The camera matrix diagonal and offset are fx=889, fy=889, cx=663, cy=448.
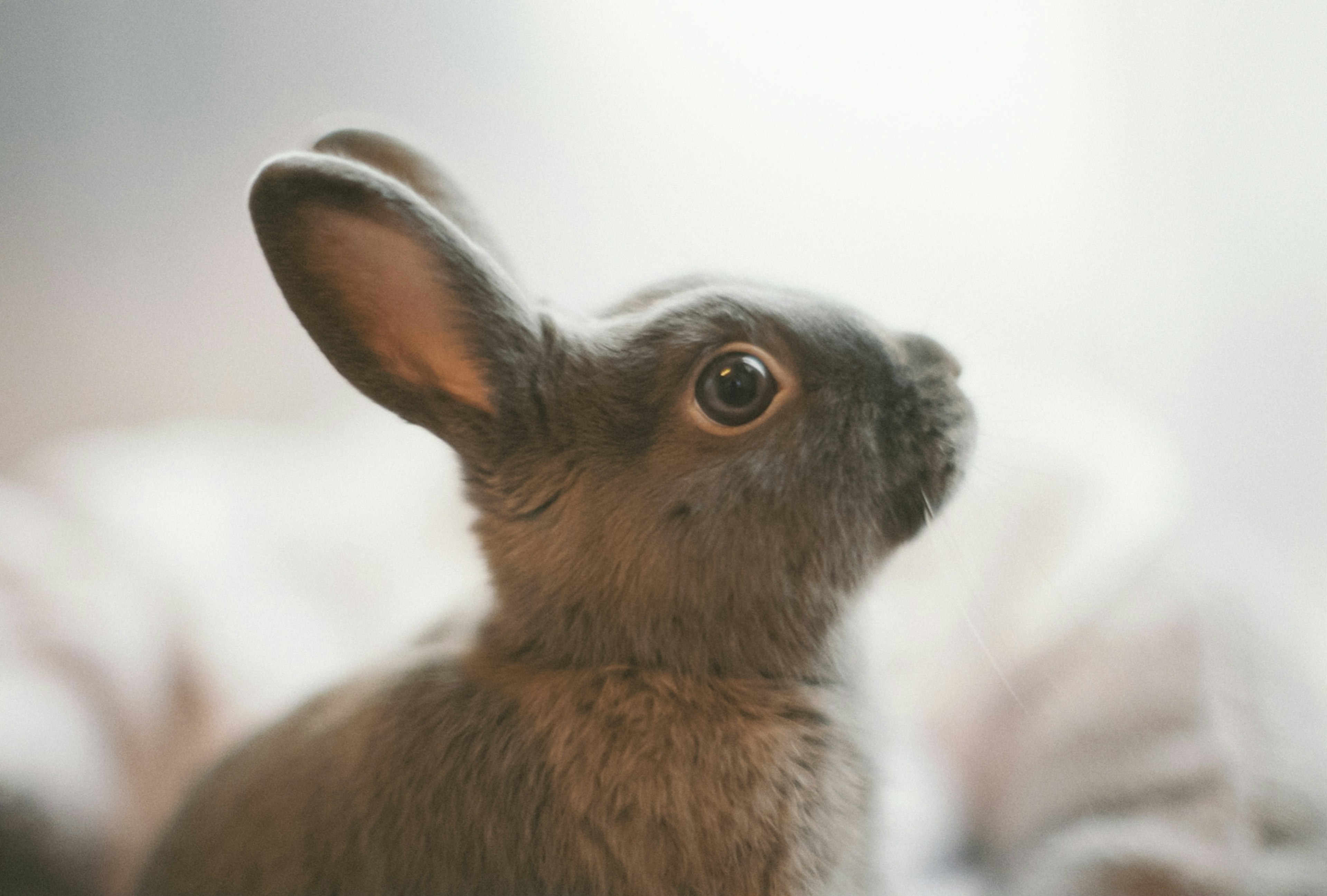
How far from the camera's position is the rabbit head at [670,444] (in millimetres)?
607

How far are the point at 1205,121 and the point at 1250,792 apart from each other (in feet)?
1.92

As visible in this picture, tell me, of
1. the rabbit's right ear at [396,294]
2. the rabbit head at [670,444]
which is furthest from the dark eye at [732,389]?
the rabbit's right ear at [396,294]

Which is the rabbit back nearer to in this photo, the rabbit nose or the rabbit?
the rabbit

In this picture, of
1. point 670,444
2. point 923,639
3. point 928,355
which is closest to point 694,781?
point 670,444

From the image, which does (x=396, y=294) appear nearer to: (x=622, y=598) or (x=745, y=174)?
(x=622, y=598)

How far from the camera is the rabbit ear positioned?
2.28 feet

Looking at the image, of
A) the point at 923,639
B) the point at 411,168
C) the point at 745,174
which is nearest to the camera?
the point at 411,168

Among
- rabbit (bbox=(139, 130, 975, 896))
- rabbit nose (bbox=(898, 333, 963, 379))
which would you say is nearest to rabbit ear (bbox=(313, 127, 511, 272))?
rabbit (bbox=(139, 130, 975, 896))

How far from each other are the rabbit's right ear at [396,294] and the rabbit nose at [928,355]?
285 mm

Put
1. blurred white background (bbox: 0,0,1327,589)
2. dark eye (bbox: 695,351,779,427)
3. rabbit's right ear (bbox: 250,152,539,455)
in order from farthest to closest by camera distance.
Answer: blurred white background (bbox: 0,0,1327,589) → dark eye (bbox: 695,351,779,427) → rabbit's right ear (bbox: 250,152,539,455)

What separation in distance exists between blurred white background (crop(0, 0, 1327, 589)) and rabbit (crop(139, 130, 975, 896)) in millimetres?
181

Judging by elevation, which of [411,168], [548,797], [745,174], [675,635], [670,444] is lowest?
[548,797]

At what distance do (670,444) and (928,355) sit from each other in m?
0.22

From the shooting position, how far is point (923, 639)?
1039 millimetres
